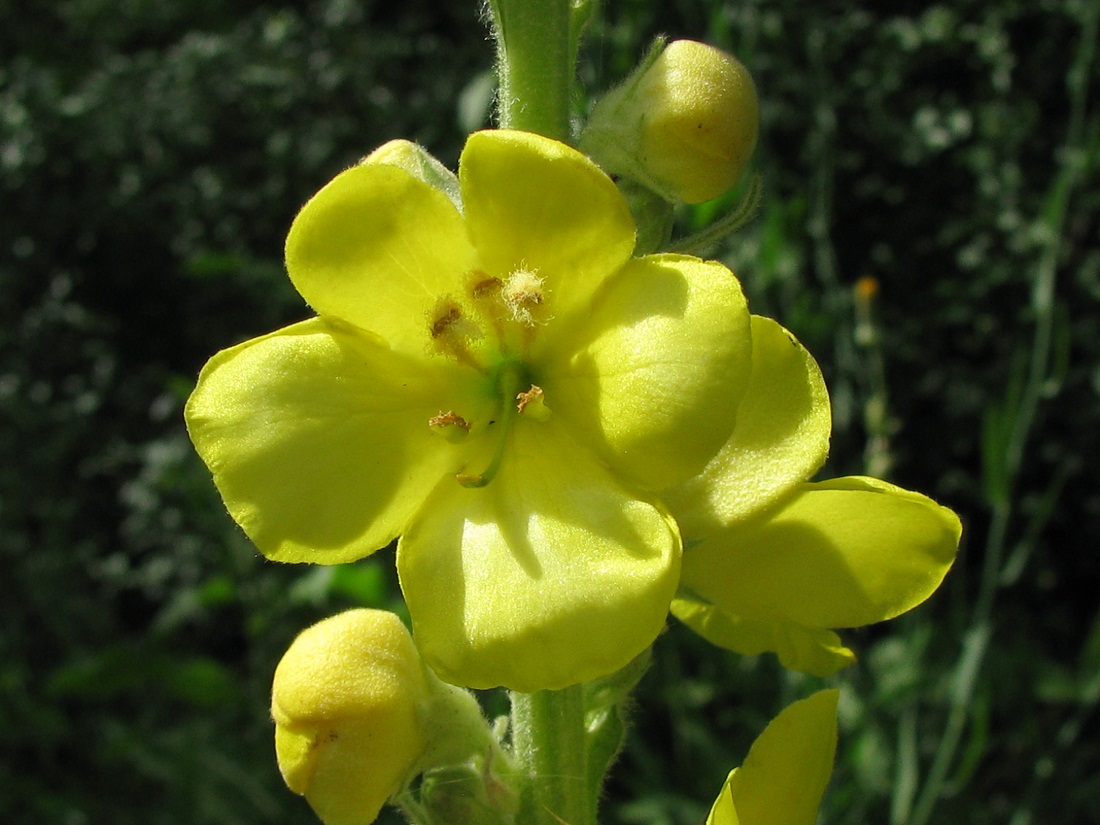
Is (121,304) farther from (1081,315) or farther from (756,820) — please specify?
(756,820)

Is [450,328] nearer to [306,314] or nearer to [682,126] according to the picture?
[682,126]

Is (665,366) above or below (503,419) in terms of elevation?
above

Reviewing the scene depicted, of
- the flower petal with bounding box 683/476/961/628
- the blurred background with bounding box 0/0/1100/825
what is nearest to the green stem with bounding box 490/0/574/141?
the flower petal with bounding box 683/476/961/628

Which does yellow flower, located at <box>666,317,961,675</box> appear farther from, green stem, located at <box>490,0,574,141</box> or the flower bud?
green stem, located at <box>490,0,574,141</box>

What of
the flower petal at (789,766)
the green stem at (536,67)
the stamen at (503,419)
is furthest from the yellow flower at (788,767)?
the green stem at (536,67)

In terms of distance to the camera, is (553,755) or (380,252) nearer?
(380,252)

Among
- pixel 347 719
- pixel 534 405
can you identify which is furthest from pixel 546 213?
pixel 347 719
